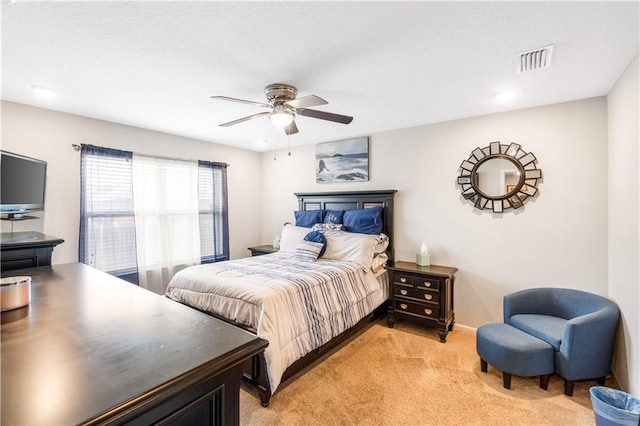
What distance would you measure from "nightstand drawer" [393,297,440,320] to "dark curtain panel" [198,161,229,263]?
282 cm

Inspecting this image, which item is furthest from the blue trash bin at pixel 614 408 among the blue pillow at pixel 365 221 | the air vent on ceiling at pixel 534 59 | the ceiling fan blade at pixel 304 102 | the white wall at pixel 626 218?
the ceiling fan blade at pixel 304 102

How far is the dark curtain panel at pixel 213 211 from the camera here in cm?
445

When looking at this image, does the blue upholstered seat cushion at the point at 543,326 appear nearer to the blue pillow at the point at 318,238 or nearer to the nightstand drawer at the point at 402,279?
the nightstand drawer at the point at 402,279

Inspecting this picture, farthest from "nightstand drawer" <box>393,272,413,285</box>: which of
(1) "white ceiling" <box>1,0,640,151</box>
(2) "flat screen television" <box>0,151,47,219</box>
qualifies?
(2) "flat screen television" <box>0,151,47,219</box>

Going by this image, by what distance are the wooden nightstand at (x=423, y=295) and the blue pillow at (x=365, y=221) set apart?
0.54 metres

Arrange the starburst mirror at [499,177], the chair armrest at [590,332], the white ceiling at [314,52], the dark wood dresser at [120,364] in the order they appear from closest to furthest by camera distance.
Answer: the dark wood dresser at [120,364] → the white ceiling at [314,52] → the chair armrest at [590,332] → the starburst mirror at [499,177]

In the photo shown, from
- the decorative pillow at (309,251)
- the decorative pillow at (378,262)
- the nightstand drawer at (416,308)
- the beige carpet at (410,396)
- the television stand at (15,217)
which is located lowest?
the beige carpet at (410,396)

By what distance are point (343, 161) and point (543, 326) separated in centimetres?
299

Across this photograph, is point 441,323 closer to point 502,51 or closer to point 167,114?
point 502,51

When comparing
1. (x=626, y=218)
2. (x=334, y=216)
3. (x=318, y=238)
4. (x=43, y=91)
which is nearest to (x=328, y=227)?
(x=334, y=216)

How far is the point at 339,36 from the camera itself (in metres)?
1.76

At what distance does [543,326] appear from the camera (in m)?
2.41

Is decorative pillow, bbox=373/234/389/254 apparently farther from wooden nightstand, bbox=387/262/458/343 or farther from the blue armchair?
the blue armchair

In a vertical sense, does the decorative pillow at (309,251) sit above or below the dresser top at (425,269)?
above
